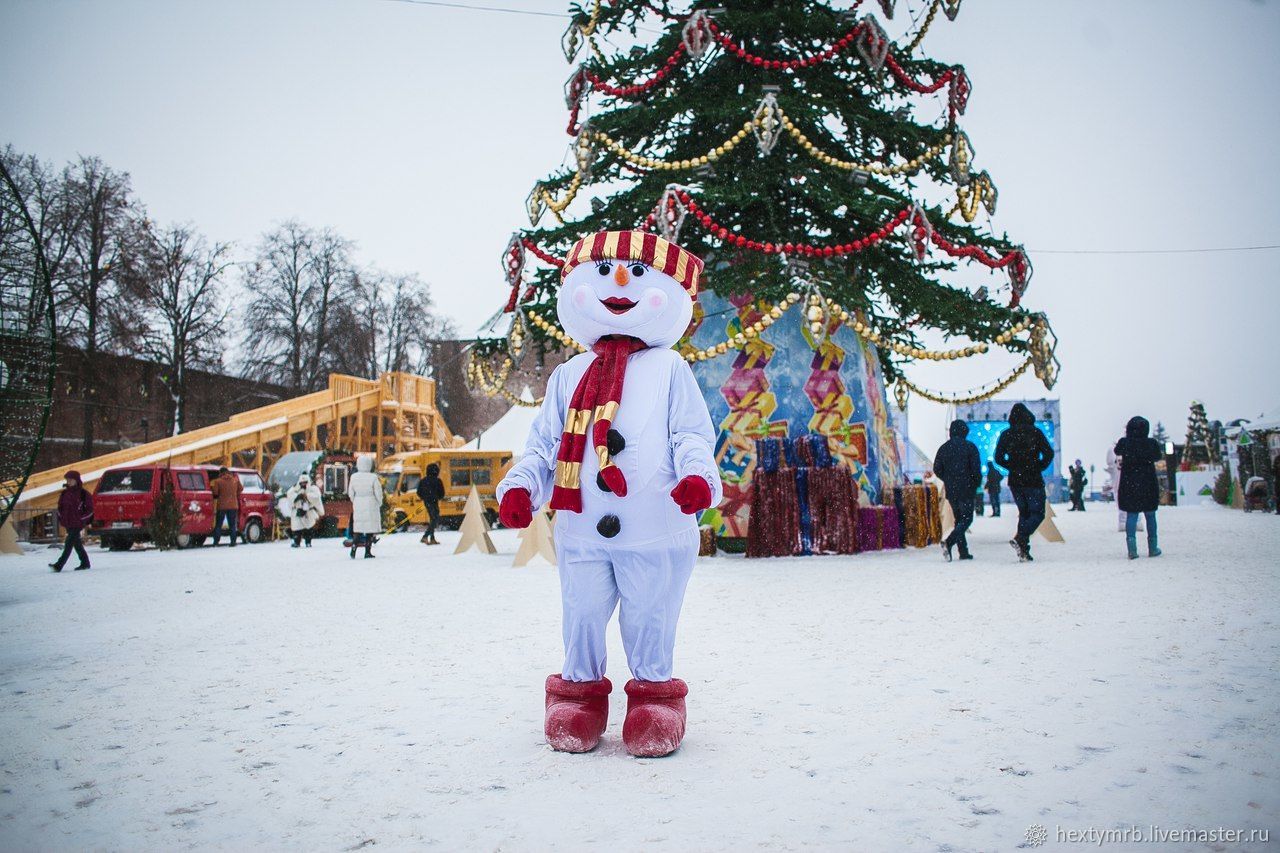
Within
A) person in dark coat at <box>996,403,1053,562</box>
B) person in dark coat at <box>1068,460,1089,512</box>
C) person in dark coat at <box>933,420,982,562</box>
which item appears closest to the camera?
person in dark coat at <box>996,403,1053,562</box>

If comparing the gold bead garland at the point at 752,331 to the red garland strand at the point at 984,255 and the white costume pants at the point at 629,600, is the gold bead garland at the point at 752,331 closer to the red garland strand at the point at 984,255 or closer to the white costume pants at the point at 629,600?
the red garland strand at the point at 984,255

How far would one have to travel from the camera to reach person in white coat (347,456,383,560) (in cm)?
1375

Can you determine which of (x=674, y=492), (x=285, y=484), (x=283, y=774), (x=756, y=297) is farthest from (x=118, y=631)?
(x=285, y=484)

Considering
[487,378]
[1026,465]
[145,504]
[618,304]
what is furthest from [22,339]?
[145,504]

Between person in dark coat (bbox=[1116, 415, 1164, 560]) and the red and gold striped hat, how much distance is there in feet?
25.6

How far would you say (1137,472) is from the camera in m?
9.52

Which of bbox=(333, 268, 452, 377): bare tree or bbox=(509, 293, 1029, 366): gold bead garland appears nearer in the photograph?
bbox=(509, 293, 1029, 366): gold bead garland

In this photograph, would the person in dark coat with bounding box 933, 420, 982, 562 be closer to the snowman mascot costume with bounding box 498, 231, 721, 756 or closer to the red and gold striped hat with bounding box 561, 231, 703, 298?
the red and gold striped hat with bounding box 561, 231, 703, 298

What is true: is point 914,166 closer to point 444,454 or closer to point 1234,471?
point 444,454

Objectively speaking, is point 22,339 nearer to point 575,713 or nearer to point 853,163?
point 575,713

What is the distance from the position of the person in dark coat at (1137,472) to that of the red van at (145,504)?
1714cm

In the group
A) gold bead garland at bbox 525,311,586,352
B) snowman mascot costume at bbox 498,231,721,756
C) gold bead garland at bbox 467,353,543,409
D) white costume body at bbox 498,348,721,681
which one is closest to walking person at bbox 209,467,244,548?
gold bead garland at bbox 467,353,543,409

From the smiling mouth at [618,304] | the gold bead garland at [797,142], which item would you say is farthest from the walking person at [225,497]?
the smiling mouth at [618,304]

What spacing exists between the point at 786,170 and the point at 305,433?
77.5 feet
